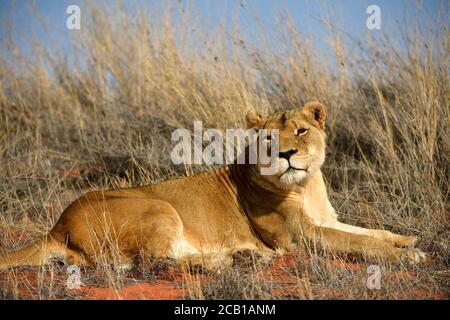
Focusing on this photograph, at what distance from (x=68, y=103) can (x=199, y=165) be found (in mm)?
3785

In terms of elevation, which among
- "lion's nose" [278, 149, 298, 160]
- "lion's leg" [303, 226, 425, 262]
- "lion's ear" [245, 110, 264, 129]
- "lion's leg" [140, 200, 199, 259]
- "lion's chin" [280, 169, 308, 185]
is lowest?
"lion's leg" [303, 226, 425, 262]

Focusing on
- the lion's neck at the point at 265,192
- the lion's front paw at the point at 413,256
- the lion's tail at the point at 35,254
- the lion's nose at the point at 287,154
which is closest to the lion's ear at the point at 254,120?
the lion's neck at the point at 265,192

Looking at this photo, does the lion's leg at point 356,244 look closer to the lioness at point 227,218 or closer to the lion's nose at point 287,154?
the lioness at point 227,218

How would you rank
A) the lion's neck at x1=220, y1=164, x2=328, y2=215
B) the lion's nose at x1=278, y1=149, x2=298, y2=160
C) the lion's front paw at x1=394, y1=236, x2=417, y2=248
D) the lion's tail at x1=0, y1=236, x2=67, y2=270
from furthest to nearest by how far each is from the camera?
the lion's neck at x1=220, y1=164, x2=328, y2=215 < the lion's front paw at x1=394, y1=236, x2=417, y2=248 < the lion's nose at x1=278, y1=149, x2=298, y2=160 < the lion's tail at x1=0, y1=236, x2=67, y2=270

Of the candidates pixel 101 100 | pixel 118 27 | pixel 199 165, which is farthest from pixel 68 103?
pixel 199 165

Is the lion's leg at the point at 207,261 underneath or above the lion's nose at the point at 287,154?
underneath

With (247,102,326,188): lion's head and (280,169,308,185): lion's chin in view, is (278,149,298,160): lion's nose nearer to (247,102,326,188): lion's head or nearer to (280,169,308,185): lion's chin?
(247,102,326,188): lion's head

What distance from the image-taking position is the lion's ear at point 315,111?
530cm

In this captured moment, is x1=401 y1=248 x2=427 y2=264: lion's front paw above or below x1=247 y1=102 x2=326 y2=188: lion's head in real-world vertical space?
below

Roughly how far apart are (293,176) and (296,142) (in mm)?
271

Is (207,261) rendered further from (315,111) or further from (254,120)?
(315,111)

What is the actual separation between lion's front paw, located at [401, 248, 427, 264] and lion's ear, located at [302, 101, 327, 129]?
131cm

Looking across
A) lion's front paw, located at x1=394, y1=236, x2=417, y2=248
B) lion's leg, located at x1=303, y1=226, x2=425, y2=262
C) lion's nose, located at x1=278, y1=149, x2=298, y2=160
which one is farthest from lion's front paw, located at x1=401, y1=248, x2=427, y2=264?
lion's nose, located at x1=278, y1=149, x2=298, y2=160

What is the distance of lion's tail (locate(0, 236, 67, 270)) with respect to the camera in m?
4.52
